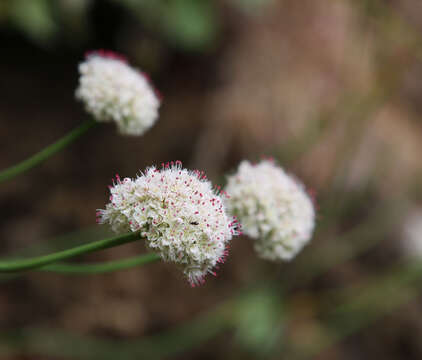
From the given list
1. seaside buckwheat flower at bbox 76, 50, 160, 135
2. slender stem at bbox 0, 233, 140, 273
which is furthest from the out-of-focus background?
slender stem at bbox 0, 233, 140, 273

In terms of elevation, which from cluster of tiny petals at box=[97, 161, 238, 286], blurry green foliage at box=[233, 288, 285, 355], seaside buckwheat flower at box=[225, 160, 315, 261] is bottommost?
cluster of tiny petals at box=[97, 161, 238, 286]

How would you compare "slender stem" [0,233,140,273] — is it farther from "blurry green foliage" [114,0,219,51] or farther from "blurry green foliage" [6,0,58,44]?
"blurry green foliage" [114,0,219,51]

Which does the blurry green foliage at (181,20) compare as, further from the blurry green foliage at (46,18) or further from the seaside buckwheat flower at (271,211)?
the seaside buckwheat flower at (271,211)

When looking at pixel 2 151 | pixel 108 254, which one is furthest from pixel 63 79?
pixel 108 254

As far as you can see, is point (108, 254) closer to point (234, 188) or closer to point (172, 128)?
point (172, 128)

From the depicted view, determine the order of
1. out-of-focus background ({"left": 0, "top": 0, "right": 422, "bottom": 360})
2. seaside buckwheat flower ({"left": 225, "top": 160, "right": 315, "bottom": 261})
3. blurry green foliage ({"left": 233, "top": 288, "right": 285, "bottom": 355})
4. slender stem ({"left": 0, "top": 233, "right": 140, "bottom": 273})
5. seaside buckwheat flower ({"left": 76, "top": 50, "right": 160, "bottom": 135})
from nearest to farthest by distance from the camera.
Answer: slender stem ({"left": 0, "top": 233, "right": 140, "bottom": 273})
seaside buckwheat flower ({"left": 225, "top": 160, "right": 315, "bottom": 261})
seaside buckwheat flower ({"left": 76, "top": 50, "right": 160, "bottom": 135})
out-of-focus background ({"left": 0, "top": 0, "right": 422, "bottom": 360})
blurry green foliage ({"left": 233, "top": 288, "right": 285, "bottom": 355})

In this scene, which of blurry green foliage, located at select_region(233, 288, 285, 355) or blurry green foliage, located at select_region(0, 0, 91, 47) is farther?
blurry green foliage, located at select_region(233, 288, 285, 355)

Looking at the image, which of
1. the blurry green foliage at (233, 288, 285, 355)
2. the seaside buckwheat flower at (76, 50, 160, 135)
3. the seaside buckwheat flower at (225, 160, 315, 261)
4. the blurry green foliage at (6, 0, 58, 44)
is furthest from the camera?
the blurry green foliage at (233, 288, 285, 355)
